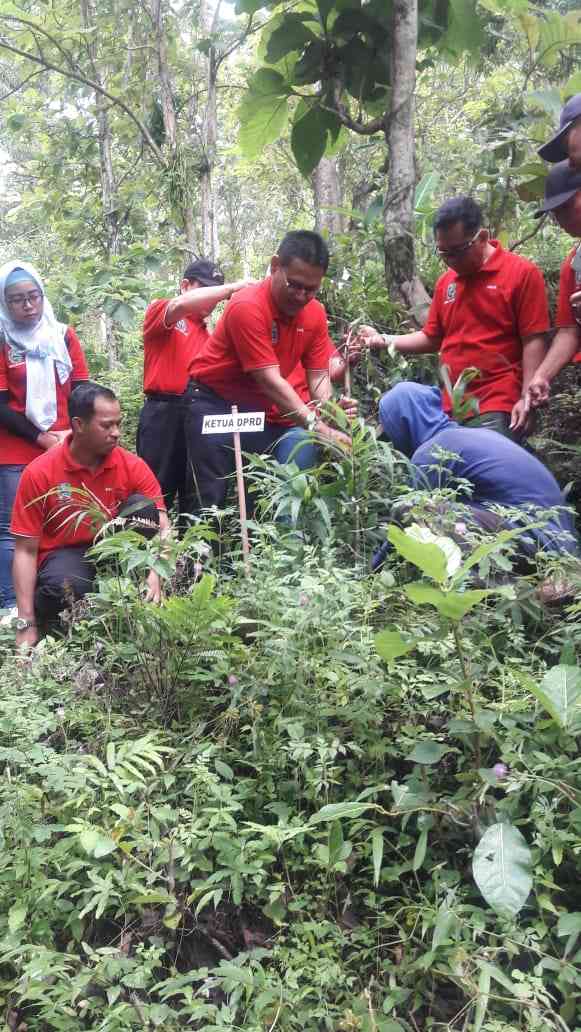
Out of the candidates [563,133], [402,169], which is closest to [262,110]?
[402,169]

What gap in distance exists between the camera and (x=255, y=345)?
409cm

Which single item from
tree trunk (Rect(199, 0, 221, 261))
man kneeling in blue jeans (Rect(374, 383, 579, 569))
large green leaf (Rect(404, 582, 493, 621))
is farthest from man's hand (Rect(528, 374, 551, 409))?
tree trunk (Rect(199, 0, 221, 261))

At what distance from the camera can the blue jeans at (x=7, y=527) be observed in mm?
4230

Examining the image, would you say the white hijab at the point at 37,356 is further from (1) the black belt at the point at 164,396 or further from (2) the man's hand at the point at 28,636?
(2) the man's hand at the point at 28,636

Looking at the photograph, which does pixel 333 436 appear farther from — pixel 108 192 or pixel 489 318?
pixel 108 192

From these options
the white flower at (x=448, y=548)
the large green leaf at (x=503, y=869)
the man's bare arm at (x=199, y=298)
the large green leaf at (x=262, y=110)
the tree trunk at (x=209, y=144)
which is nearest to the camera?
the large green leaf at (x=503, y=869)

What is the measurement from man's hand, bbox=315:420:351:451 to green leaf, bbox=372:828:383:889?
1648 mm

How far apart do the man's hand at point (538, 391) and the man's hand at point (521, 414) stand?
23 mm

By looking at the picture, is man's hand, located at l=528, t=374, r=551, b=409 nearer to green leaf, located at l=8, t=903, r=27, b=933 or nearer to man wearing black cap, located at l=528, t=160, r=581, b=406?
man wearing black cap, located at l=528, t=160, r=581, b=406

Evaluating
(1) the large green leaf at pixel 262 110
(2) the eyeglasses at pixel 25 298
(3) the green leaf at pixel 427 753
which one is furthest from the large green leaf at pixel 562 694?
(1) the large green leaf at pixel 262 110

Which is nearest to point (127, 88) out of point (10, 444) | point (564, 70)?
point (564, 70)

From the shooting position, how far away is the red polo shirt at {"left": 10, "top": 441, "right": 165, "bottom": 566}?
3.82 m

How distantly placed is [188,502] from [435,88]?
42.6ft

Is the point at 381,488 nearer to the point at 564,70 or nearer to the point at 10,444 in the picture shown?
the point at 10,444
